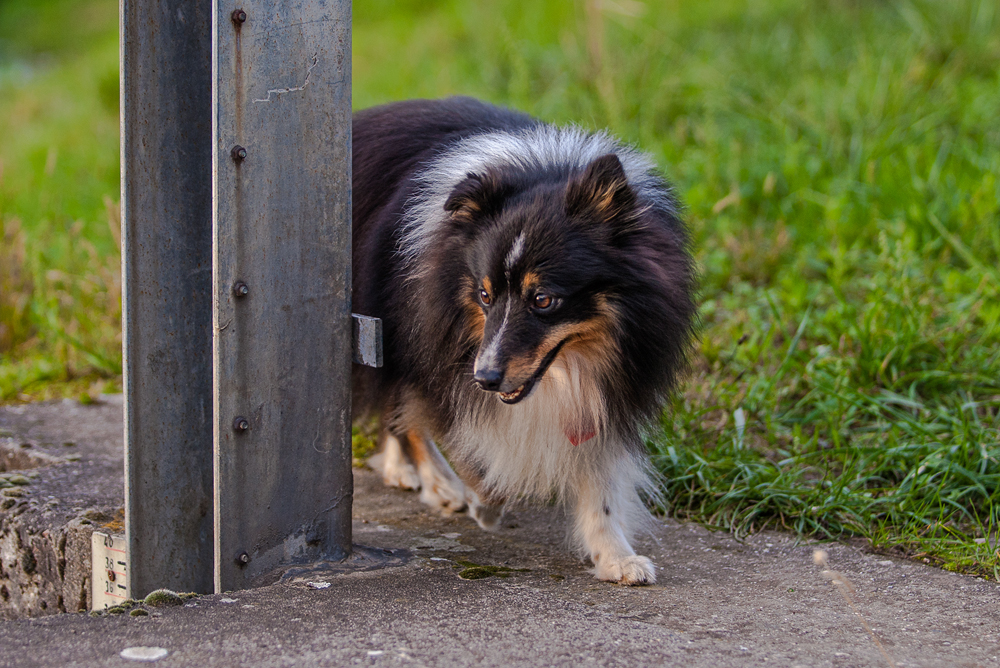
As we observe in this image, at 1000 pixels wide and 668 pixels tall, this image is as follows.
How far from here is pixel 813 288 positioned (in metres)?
4.54

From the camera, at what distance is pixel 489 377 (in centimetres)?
243

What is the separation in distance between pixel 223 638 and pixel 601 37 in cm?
574

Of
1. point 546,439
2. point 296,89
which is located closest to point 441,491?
point 546,439

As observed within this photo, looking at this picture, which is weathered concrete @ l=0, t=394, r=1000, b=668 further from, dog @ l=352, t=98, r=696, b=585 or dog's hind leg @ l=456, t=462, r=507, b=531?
dog @ l=352, t=98, r=696, b=585

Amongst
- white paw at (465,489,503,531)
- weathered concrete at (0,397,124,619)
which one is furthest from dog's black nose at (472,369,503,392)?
weathered concrete at (0,397,124,619)

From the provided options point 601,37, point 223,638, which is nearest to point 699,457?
point 223,638

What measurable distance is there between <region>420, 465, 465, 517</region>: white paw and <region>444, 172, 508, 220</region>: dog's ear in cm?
108

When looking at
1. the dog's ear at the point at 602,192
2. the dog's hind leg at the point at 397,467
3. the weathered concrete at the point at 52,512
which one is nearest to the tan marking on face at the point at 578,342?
the dog's ear at the point at 602,192

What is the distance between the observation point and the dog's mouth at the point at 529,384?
2.50m

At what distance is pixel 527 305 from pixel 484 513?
2.85 ft

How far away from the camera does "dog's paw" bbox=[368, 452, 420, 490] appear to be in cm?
348

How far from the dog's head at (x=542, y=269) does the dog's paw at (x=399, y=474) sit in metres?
1.02

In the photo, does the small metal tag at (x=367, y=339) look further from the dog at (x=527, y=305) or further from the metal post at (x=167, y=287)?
the metal post at (x=167, y=287)

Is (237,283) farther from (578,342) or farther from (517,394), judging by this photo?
(578,342)
